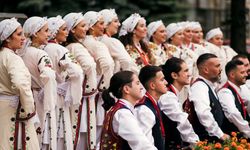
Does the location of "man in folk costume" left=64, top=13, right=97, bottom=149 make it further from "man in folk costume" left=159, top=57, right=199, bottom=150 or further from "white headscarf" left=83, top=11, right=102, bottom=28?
"man in folk costume" left=159, top=57, right=199, bottom=150

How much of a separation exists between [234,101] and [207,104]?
64cm

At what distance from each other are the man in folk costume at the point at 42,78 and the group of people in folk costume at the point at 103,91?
10 mm

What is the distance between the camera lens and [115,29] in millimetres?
12531

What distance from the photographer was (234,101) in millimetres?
11109

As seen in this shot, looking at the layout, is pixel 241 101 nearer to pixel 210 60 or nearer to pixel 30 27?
pixel 210 60

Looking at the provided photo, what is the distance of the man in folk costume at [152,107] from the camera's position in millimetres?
9375

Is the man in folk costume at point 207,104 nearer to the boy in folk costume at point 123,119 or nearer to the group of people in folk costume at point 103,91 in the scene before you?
the group of people in folk costume at point 103,91

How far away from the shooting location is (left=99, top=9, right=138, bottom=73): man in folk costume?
12.2 m

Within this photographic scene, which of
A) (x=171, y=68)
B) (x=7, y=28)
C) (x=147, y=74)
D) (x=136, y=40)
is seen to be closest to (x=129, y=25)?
(x=136, y=40)

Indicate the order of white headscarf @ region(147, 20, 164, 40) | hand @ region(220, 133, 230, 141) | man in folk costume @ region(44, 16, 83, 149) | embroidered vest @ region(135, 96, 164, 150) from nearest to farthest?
embroidered vest @ region(135, 96, 164, 150), hand @ region(220, 133, 230, 141), man in folk costume @ region(44, 16, 83, 149), white headscarf @ region(147, 20, 164, 40)

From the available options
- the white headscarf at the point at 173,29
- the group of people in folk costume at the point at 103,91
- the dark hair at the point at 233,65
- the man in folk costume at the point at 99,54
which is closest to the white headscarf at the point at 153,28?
the group of people in folk costume at the point at 103,91

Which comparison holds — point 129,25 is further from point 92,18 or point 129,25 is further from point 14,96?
point 14,96

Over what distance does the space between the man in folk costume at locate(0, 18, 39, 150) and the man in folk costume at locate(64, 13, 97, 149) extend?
121cm

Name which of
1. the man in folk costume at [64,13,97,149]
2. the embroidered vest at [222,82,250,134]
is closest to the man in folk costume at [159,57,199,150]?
the embroidered vest at [222,82,250,134]
